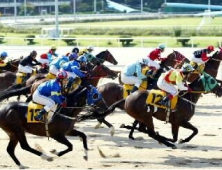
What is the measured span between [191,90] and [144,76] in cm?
211

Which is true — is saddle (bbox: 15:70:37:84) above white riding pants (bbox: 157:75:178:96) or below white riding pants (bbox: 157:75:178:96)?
below

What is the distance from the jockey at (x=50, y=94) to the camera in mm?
11203

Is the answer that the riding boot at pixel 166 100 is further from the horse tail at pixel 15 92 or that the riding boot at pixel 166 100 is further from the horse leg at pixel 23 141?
the horse tail at pixel 15 92

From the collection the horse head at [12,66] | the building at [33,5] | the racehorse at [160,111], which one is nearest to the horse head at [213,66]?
the racehorse at [160,111]

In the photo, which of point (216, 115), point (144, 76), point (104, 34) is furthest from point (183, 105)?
point (104, 34)

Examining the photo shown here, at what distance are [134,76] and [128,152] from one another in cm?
294

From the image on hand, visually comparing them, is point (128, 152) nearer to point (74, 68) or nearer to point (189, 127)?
point (189, 127)

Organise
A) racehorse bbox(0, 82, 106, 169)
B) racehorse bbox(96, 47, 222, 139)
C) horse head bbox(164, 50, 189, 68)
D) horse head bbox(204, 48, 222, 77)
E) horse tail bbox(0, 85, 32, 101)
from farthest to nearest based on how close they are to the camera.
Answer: horse head bbox(164, 50, 189, 68), horse head bbox(204, 48, 222, 77), racehorse bbox(96, 47, 222, 139), horse tail bbox(0, 85, 32, 101), racehorse bbox(0, 82, 106, 169)

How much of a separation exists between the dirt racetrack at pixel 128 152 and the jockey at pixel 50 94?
927 millimetres

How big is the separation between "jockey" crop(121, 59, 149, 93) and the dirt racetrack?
3.56 feet

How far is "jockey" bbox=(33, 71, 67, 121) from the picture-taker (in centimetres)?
1120

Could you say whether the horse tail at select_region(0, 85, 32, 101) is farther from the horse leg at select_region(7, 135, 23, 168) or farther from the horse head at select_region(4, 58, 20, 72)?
the horse head at select_region(4, 58, 20, 72)

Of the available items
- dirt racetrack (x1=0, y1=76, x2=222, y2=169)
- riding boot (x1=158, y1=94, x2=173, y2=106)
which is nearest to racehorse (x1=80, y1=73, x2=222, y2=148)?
riding boot (x1=158, y1=94, x2=173, y2=106)

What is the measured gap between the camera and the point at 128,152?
12.4m
